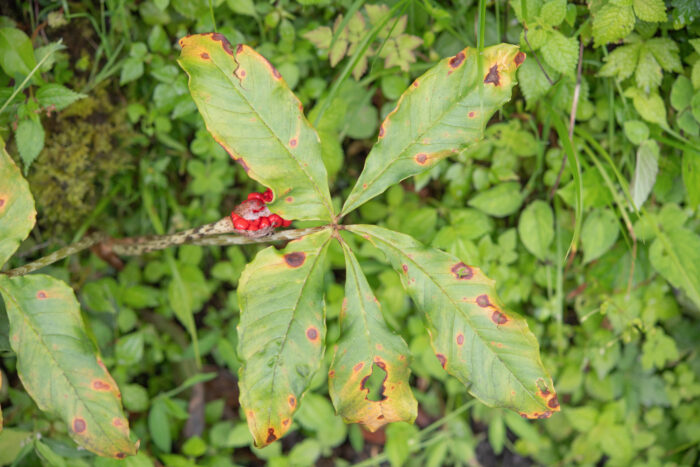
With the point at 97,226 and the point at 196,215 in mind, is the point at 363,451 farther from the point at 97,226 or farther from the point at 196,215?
the point at 97,226

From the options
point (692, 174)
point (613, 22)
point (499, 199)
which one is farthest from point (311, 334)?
point (692, 174)

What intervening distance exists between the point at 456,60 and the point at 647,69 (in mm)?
689

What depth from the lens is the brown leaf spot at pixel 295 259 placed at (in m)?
1.05

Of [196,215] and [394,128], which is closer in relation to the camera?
[394,128]

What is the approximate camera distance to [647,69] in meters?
1.35

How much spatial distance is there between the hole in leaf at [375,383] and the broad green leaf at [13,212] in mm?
831

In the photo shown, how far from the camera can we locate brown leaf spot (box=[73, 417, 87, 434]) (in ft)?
3.43

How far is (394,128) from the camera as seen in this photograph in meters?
1.11

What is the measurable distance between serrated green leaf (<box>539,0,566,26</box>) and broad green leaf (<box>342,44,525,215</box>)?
364 millimetres

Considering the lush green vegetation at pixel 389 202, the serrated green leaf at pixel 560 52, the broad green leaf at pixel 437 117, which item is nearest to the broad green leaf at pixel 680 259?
the lush green vegetation at pixel 389 202

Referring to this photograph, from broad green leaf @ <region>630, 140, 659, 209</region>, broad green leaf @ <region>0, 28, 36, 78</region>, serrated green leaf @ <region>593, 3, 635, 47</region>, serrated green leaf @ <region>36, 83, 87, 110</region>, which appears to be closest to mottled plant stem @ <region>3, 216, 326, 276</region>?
serrated green leaf @ <region>36, 83, 87, 110</region>

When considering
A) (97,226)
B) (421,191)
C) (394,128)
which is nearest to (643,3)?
(394,128)

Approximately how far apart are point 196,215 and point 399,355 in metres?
1.00

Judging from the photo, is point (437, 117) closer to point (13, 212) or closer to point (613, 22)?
point (613, 22)
